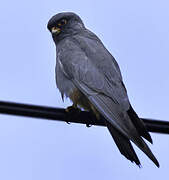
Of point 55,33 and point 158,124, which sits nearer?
point 158,124

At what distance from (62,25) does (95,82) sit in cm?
198

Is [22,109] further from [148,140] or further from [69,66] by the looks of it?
[69,66]

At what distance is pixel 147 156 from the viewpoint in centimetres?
405

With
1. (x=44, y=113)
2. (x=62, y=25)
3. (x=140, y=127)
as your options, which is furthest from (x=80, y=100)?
(x=62, y=25)

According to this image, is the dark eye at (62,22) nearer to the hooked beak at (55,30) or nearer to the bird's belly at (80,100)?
the hooked beak at (55,30)

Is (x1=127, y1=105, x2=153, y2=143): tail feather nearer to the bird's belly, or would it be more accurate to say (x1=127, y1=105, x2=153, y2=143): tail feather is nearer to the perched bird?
the perched bird

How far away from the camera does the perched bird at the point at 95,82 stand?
182 inches

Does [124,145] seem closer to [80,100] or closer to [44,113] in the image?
[44,113]

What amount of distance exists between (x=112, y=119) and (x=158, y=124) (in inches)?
32.0

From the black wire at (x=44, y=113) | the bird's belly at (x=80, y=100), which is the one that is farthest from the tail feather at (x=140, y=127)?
the bird's belly at (x=80, y=100)

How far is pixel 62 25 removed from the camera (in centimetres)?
735

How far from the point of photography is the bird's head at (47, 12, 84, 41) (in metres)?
7.20

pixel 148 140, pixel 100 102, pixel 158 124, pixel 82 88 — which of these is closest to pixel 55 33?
pixel 82 88

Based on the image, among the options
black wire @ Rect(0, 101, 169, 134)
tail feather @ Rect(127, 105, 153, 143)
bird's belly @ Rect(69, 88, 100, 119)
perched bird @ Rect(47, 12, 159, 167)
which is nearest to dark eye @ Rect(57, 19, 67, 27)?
perched bird @ Rect(47, 12, 159, 167)
